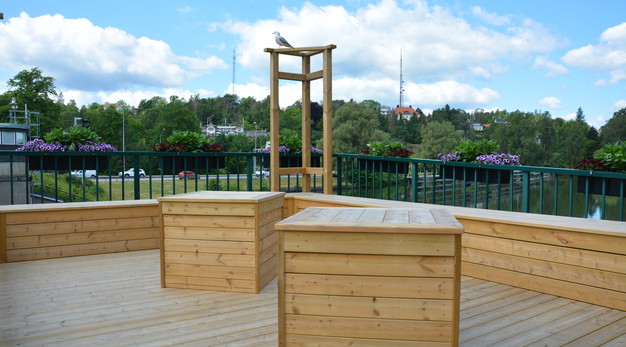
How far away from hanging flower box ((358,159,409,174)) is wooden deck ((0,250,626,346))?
1.88 metres

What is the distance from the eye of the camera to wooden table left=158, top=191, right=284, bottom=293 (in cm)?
325

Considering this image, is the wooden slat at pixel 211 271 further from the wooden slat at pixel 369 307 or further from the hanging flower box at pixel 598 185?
the hanging flower box at pixel 598 185

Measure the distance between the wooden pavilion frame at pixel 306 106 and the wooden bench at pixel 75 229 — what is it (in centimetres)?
137

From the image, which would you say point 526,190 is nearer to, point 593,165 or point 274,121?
point 593,165

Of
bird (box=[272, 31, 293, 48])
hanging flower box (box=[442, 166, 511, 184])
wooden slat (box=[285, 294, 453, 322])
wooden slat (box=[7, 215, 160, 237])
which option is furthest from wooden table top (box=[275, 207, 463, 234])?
bird (box=[272, 31, 293, 48])

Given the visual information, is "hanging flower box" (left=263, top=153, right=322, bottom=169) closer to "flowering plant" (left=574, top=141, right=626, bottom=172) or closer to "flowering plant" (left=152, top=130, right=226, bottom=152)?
"flowering plant" (left=152, top=130, right=226, bottom=152)

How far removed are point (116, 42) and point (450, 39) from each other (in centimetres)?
2947

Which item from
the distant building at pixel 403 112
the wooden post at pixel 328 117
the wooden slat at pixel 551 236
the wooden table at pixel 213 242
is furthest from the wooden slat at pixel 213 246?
the distant building at pixel 403 112

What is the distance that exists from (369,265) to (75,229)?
3.49 m

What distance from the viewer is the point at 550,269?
326 cm

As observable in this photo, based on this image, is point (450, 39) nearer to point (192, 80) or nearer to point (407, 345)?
point (192, 80)

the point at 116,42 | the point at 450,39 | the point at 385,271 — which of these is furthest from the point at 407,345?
the point at 116,42

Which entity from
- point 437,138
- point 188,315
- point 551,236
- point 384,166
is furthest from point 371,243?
point 437,138

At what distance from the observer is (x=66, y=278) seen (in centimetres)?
367
